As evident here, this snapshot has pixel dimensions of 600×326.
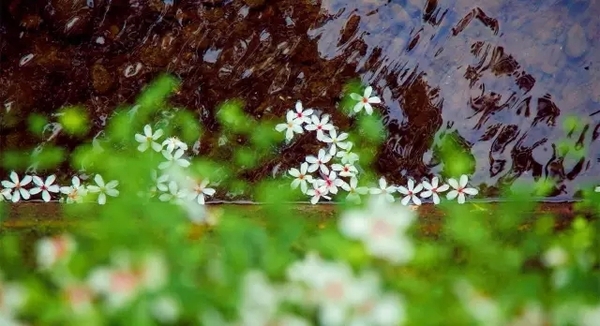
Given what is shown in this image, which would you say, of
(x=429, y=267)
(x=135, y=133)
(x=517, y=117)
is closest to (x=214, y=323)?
(x=429, y=267)

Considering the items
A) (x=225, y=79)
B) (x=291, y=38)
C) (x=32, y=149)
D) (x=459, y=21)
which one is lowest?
(x=32, y=149)

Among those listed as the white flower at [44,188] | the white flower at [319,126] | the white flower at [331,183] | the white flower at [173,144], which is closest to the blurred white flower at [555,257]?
the white flower at [331,183]

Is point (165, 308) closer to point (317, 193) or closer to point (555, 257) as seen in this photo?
point (555, 257)

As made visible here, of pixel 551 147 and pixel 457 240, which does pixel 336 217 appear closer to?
pixel 457 240

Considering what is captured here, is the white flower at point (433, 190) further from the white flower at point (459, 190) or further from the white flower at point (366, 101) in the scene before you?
the white flower at point (366, 101)

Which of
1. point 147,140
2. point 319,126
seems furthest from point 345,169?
point 147,140

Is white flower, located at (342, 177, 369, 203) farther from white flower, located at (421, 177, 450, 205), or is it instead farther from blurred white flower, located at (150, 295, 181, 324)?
blurred white flower, located at (150, 295, 181, 324)

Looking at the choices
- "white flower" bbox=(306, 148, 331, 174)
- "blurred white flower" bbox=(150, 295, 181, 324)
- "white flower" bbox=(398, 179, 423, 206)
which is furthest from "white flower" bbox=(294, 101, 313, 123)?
"blurred white flower" bbox=(150, 295, 181, 324)
